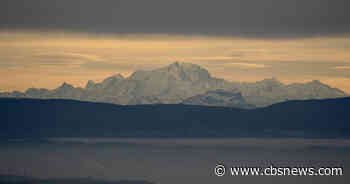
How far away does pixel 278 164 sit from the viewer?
145 metres

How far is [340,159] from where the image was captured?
154 meters

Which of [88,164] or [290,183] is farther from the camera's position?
[88,164]

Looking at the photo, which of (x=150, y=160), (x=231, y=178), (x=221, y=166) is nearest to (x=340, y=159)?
(x=221, y=166)

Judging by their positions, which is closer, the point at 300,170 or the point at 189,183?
the point at 189,183

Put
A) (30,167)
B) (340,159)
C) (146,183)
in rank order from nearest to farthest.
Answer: (146,183) → (30,167) → (340,159)

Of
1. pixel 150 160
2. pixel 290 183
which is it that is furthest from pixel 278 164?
pixel 290 183

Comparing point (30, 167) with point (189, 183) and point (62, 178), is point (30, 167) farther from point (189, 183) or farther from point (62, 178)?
point (189, 183)

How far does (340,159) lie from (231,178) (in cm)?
4740

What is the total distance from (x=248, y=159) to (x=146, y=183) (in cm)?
6391

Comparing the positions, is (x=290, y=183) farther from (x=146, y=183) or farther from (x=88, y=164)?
(x=88, y=164)

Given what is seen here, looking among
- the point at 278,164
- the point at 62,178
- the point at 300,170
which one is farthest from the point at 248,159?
the point at 62,178

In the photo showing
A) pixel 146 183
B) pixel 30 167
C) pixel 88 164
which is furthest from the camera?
pixel 88 164

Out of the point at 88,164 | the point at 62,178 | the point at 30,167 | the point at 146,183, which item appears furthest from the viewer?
the point at 88,164

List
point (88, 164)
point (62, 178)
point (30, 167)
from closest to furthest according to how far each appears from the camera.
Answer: point (62, 178), point (30, 167), point (88, 164)
